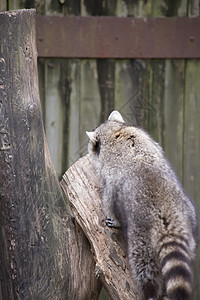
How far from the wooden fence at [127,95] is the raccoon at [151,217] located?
105 cm

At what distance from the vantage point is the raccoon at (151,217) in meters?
3.98

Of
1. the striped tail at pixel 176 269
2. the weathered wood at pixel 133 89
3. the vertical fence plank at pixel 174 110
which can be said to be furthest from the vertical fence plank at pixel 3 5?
the striped tail at pixel 176 269

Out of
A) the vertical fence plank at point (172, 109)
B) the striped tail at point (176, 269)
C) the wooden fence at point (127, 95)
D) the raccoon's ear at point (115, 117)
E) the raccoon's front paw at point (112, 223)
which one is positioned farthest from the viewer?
the vertical fence plank at point (172, 109)

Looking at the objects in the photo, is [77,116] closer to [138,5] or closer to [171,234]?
[138,5]

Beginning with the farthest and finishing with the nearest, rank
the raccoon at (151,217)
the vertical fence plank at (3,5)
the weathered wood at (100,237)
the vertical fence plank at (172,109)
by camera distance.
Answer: the vertical fence plank at (172,109), the vertical fence plank at (3,5), the weathered wood at (100,237), the raccoon at (151,217)

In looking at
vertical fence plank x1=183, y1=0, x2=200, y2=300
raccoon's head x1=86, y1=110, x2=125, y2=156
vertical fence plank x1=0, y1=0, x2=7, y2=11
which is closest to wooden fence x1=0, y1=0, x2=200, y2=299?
vertical fence plank x1=183, y1=0, x2=200, y2=300

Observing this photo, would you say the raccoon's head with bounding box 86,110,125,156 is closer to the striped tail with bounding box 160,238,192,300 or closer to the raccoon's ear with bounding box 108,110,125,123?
the raccoon's ear with bounding box 108,110,125,123

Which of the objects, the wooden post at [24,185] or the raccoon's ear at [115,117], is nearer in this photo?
the wooden post at [24,185]

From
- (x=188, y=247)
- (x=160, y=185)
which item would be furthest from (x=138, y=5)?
(x=188, y=247)

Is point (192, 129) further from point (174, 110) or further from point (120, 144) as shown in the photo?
point (120, 144)

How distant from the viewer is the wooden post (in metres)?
4.04

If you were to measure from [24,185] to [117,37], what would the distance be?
190cm

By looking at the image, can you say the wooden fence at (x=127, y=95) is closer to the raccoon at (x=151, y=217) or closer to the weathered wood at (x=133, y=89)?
the weathered wood at (x=133, y=89)

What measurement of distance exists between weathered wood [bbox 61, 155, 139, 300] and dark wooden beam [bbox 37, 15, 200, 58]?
50.0 inches
